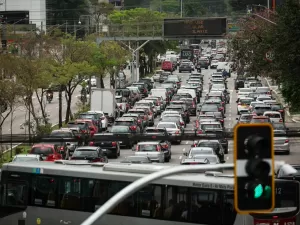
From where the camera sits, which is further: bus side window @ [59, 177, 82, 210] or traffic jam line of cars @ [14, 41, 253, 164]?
traffic jam line of cars @ [14, 41, 253, 164]

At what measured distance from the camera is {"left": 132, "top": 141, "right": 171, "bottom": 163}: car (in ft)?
132

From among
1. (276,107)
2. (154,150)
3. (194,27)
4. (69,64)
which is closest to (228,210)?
(154,150)

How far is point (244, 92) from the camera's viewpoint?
75562 mm

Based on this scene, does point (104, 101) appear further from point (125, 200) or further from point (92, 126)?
point (125, 200)

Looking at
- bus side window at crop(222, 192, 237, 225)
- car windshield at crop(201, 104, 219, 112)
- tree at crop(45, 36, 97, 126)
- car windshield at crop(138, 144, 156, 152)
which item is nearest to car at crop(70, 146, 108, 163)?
car windshield at crop(138, 144, 156, 152)

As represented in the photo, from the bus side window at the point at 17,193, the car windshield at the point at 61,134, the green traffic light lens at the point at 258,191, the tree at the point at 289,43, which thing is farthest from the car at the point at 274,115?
the green traffic light lens at the point at 258,191

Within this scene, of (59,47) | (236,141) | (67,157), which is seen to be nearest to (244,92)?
(59,47)

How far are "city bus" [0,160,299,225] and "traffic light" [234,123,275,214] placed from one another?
41.6 ft

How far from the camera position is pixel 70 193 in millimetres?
25688

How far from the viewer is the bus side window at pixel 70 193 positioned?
25578 mm

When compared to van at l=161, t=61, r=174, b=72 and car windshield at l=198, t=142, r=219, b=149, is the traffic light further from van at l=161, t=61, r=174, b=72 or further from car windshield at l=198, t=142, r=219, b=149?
van at l=161, t=61, r=174, b=72

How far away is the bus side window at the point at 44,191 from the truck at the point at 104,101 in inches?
1292

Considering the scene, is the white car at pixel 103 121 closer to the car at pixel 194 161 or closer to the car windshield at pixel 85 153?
the car windshield at pixel 85 153

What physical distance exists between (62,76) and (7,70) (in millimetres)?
6736
